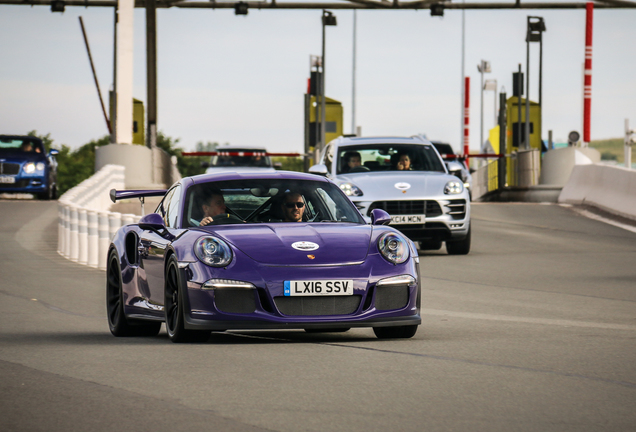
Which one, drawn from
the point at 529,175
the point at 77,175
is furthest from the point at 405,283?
the point at 77,175

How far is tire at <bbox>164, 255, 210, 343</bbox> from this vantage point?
842cm

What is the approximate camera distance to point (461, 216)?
17625mm

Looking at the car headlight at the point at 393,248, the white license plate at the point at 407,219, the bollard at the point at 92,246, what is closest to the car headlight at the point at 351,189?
the white license plate at the point at 407,219

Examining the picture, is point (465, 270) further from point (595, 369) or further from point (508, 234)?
point (595, 369)

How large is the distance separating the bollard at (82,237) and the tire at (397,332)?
9.26m

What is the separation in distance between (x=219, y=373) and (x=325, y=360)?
0.82 meters

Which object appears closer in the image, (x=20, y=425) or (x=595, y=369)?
(x=20, y=425)

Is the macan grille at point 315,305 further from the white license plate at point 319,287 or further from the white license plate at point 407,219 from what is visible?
the white license plate at point 407,219

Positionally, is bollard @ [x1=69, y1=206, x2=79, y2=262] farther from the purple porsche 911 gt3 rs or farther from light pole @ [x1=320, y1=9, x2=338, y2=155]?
light pole @ [x1=320, y1=9, x2=338, y2=155]

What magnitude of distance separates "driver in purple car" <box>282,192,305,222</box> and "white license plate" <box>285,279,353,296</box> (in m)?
1.17

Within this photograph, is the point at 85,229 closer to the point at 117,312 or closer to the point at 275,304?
A: the point at 117,312

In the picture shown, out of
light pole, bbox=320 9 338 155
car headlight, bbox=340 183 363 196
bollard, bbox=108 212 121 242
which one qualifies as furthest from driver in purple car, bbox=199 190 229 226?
light pole, bbox=320 9 338 155

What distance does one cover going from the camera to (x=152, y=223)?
352 inches

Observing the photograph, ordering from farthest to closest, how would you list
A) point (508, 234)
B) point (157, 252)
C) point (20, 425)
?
1. point (508, 234)
2. point (157, 252)
3. point (20, 425)
